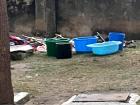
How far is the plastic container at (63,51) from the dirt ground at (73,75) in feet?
0.57

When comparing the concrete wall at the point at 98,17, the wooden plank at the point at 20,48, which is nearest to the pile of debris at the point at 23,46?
the wooden plank at the point at 20,48

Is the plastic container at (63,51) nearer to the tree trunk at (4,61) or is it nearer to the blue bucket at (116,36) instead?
the blue bucket at (116,36)

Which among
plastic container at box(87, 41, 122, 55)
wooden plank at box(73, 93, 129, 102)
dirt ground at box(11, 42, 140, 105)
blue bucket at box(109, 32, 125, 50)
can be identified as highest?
blue bucket at box(109, 32, 125, 50)

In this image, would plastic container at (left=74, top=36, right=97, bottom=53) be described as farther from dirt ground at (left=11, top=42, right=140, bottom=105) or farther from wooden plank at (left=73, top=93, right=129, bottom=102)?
wooden plank at (left=73, top=93, right=129, bottom=102)

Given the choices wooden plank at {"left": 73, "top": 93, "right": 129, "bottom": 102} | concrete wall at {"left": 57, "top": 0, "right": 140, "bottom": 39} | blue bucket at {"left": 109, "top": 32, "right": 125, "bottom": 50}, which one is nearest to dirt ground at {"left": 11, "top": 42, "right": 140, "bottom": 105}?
wooden plank at {"left": 73, "top": 93, "right": 129, "bottom": 102}

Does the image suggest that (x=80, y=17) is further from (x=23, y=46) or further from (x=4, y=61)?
(x=4, y=61)

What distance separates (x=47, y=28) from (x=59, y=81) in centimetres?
644

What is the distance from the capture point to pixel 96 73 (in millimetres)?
9055

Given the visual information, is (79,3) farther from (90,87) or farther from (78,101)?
(78,101)

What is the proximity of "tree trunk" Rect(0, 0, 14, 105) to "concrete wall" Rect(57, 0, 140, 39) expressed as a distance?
880 centimetres

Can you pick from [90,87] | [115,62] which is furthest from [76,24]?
[90,87]

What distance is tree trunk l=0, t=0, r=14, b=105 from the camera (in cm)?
562

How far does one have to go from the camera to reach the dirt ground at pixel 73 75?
7.51 m

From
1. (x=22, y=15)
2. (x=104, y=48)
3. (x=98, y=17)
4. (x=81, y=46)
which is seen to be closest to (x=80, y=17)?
(x=98, y=17)
